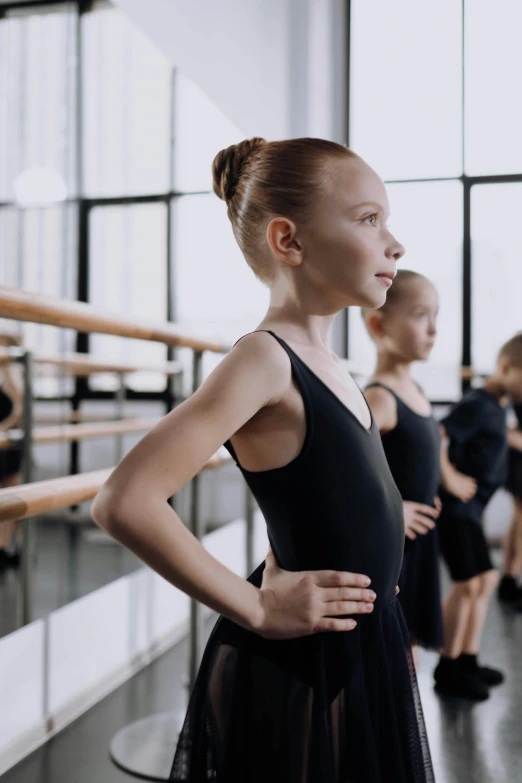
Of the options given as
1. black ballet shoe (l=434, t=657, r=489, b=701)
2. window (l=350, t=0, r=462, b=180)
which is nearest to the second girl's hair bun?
black ballet shoe (l=434, t=657, r=489, b=701)

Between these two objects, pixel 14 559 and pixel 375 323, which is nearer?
pixel 375 323

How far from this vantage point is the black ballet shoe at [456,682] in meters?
1.84

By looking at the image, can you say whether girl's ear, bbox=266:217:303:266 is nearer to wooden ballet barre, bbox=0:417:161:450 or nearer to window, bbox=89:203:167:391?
wooden ballet barre, bbox=0:417:161:450

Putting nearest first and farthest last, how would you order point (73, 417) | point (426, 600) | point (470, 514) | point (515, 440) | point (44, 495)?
1. point (44, 495)
2. point (426, 600)
3. point (470, 514)
4. point (73, 417)
5. point (515, 440)

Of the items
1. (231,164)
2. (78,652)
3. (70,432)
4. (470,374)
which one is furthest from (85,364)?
(470,374)

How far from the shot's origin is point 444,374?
14.6 feet

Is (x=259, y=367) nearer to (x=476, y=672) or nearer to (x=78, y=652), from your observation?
(x=78, y=652)

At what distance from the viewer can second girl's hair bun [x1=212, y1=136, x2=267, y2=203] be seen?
0.77 m

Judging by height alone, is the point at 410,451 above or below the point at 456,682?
above

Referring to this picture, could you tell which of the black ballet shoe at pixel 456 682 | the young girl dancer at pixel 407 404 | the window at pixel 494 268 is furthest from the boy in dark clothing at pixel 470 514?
the window at pixel 494 268

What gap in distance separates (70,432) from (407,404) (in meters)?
0.99

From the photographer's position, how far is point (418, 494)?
1.41 metres

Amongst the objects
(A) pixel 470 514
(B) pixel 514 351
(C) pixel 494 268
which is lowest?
(A) pixel 470 514

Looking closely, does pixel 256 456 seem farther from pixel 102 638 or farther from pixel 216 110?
pixel 216 110
